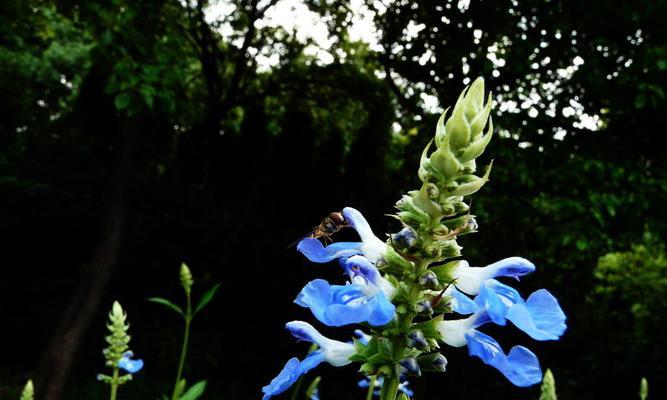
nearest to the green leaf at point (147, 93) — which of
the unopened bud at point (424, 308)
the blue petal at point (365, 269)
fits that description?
the blue petal at point (365, 269)

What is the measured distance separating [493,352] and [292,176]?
11.1 m

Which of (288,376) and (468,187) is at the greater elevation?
(468,187)

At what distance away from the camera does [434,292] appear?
1.18m

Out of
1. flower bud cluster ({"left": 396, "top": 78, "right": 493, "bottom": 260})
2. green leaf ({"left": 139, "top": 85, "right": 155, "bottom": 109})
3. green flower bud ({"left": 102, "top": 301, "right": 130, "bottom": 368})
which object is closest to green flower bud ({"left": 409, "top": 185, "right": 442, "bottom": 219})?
flower bud cluster ({"left": 396, "top": 78, "right": 493, "bottom": 260})

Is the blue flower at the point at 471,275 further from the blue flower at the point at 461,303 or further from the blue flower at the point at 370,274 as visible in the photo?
the blue flower at the point at 370,274

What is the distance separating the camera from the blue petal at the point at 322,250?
4.18 feet

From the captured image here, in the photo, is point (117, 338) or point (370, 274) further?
point (117, 338)

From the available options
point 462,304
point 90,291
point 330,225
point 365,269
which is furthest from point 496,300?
point 90,291

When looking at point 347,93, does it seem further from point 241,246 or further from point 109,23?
point 109,23

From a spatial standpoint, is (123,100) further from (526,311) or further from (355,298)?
(526,311)

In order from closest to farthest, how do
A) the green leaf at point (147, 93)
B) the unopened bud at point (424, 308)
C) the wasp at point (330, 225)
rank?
1. the unopened bud at point (424, 308)
2. the wasp at point (330, 225)
3. the green leaf at point (147, 93)

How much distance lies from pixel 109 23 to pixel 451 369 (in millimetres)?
7414

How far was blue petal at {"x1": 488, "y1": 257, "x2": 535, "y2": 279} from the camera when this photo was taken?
4.13ft

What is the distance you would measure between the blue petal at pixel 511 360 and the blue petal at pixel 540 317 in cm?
6
